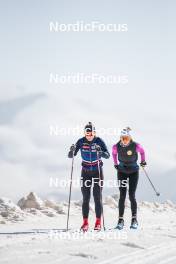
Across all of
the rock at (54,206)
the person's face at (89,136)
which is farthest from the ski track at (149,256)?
the rock at (54,206)

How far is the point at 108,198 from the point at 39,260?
2112cm

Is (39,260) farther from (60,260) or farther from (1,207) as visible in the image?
(1,207)

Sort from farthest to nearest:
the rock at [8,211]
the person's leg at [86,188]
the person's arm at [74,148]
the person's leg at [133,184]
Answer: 1. the rock at [8,211]
2. the person's leg at [133,184]
3. the person's arm at [74,148]
4. the person's leg at [86,188]

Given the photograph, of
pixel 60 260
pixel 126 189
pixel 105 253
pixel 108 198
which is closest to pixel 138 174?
pixel 126 189

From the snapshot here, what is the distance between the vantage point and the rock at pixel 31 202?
→ 19.3 meters

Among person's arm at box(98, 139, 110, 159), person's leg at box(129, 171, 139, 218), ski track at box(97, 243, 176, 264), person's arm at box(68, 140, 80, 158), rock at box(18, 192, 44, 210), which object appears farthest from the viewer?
rock at box(18, 192, 44, 210)

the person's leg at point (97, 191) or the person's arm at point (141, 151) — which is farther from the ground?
the person's arm at point (141, 151)

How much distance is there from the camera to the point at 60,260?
6789 mm

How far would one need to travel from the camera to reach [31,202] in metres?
19.4

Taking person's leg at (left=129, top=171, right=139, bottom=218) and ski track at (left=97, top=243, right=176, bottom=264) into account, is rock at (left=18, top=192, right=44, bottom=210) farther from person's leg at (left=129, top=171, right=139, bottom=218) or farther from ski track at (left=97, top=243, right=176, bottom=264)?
ski track at (left=97, top=243, right=176, bottom=264)

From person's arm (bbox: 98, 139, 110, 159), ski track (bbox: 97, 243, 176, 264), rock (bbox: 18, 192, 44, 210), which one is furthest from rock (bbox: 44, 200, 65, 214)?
ski track (bbox: 97, 243, 176, 264)

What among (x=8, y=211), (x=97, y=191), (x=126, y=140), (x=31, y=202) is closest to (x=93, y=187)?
(x=97, y=191)

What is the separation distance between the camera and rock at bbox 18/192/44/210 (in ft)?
63.4

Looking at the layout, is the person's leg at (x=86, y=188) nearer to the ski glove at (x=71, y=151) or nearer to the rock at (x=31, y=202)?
the ski glove at (x=71, y=151)
